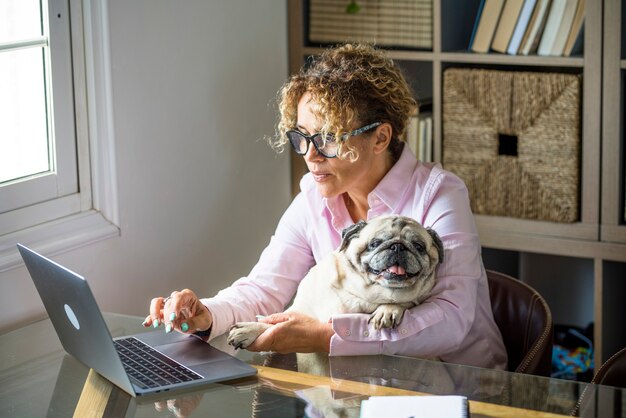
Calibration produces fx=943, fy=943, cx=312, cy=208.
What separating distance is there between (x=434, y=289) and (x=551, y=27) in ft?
3.89

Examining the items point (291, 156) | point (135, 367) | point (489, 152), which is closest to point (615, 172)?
point (489, 152)

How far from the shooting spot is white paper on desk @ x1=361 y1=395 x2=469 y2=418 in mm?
1447

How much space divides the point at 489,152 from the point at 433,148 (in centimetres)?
20

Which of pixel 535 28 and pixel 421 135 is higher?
pixel 535 28

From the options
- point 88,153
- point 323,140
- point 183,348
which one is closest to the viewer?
point 183,348

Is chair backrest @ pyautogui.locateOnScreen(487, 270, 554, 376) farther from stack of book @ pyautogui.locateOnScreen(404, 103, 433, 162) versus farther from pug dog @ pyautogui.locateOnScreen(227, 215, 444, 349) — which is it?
stack of book @ pyautogui.locateOnScreen(404, 103, 433, 162)

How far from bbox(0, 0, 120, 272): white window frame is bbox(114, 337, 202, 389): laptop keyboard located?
0.52 meters

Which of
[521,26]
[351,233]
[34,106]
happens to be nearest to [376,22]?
[521,26]

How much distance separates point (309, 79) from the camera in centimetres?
203

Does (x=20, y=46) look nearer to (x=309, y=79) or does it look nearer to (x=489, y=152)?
(x=309, y=79)

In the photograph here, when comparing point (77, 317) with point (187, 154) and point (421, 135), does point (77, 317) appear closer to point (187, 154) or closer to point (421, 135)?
point (187, 154)

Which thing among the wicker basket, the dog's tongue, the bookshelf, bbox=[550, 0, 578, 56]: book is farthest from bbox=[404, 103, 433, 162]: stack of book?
the dog's tongue

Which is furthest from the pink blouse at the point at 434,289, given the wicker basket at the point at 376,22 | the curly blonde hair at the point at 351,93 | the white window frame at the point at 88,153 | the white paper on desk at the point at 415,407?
the wicker basket at the point at 376,22

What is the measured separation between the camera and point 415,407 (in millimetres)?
1475
